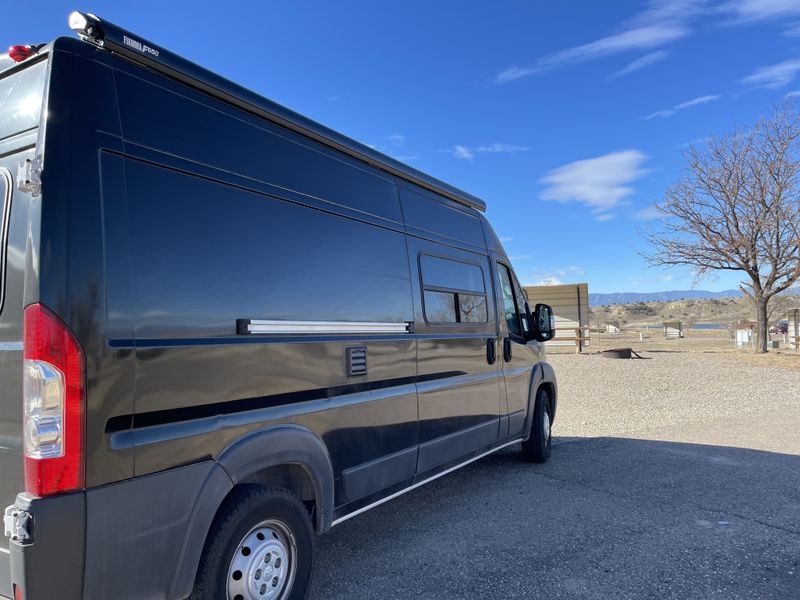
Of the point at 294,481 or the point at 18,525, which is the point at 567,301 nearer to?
the point at 294,481

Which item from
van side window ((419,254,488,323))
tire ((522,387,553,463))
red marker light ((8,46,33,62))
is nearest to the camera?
red marker light ((8,46,33,62))

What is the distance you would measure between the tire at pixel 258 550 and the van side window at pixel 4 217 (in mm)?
1307

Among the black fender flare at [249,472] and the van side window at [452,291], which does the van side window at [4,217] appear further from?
the van side window at [452,291]

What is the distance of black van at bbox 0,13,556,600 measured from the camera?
2184mm

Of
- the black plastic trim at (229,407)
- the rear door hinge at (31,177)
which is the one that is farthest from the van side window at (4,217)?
the black plastic trim at (229,407)

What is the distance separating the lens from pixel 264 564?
9.59 feet

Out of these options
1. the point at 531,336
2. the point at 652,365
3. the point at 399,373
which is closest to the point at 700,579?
the point at 399,373

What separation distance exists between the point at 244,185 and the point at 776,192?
939 inches

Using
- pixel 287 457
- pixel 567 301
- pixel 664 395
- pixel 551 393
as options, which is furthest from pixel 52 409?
pixel 567 301

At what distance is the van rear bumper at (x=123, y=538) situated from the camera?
210 centimetres

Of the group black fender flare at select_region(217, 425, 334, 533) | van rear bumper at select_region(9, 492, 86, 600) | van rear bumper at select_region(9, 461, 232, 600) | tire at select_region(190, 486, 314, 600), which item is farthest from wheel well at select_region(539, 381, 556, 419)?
van rear bumper at select_region(9, 492, 86, 600)

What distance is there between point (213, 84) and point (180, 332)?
4.24ft

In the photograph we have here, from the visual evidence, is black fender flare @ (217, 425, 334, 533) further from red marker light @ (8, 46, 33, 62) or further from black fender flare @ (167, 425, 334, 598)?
red marker light @ (8, 46, 33, 62)

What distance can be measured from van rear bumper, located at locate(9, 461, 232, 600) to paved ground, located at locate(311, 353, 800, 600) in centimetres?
136
